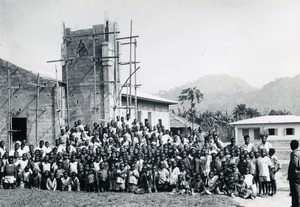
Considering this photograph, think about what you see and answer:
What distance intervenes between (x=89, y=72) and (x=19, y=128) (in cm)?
441

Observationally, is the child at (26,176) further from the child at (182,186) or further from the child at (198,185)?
the child at (198,185)

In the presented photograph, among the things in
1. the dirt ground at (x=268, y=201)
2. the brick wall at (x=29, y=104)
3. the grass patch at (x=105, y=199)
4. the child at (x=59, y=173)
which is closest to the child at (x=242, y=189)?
the dirt ground at (x=268, y=201)

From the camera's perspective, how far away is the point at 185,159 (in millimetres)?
11273

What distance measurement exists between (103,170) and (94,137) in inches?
83.4

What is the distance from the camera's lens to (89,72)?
703 inches

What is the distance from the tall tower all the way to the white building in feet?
51.3

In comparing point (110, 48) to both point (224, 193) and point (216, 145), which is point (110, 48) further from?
point (224, 193)

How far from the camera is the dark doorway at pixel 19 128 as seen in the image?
1750 centimetres

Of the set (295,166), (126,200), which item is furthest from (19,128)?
(295,166)

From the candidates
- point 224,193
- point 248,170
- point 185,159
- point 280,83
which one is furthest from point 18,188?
point 280,83

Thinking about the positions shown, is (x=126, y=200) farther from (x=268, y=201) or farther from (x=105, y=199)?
(x=268, y=201)

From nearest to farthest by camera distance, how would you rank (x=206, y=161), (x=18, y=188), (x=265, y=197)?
1. (x=265, y=197)
2. (x=206, y=161)
3. (x=18, y=188)

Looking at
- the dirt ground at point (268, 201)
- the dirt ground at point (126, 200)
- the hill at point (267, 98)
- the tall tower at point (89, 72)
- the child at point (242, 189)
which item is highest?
the hill at point (267, 98)

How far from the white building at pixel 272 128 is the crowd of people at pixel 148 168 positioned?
17560 millimetres
